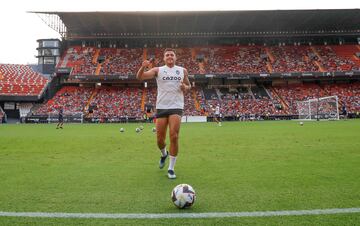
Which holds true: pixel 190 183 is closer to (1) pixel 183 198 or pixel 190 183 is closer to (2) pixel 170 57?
(1) pixel 183 198

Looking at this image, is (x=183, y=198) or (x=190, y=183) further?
(x=190, y=183)

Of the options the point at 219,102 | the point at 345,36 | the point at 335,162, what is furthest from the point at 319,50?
the point at 335,162

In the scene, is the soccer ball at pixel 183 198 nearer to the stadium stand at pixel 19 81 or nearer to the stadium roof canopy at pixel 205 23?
the stadium roof canopy at pixel 205 23

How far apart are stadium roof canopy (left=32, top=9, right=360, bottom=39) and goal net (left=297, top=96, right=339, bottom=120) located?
46.5 ft

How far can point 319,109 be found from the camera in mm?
51375

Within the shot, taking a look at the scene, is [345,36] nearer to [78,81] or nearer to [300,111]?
[300,111]

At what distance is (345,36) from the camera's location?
6775cm

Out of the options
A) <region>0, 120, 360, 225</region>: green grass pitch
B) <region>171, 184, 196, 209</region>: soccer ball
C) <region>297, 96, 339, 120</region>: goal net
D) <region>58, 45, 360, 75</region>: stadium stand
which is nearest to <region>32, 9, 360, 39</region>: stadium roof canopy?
<region>58, 45, 360, 75</region>: stadium stand

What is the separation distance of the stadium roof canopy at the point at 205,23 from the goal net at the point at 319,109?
14179 millimetres

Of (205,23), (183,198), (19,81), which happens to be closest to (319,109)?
(205,23)

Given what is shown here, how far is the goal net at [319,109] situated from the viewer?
5022 cm

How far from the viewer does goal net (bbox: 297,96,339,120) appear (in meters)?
50.2

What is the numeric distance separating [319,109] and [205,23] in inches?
899

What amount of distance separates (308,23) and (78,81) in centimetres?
4016
